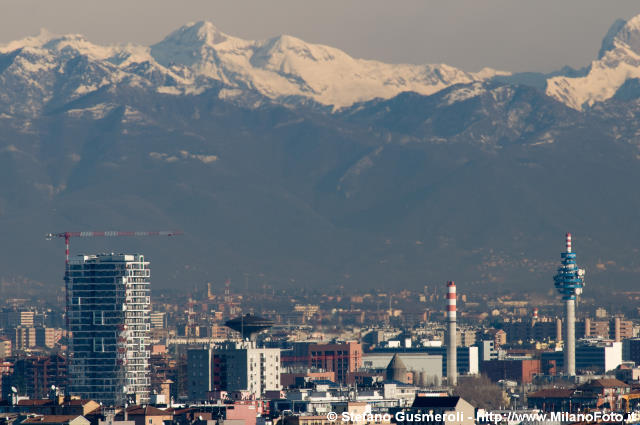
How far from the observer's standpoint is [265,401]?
16375 centimetres

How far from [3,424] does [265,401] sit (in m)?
47.0

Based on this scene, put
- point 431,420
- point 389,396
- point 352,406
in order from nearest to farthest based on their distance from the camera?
point 431,420, point 352,406, point 389,396

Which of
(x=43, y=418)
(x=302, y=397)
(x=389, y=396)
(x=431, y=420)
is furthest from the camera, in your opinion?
(x=389, y=396)

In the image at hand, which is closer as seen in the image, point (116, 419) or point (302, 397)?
point (116, 419)

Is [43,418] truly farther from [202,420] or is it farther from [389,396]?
[389,396]

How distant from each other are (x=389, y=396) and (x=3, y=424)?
206 ft

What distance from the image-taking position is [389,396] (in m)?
177

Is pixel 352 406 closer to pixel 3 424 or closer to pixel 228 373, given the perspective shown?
pixel 3 424

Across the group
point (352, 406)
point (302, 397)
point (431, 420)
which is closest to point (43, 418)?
point (431, 420)

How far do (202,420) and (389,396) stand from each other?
2151 inches

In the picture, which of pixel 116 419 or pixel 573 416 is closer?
pixel 116 419

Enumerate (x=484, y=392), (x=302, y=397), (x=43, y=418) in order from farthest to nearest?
(x=484, y=392) → (x=302, y=397) → (x=43, y=418)

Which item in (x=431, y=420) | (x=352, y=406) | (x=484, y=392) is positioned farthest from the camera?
(x=484, y=392)

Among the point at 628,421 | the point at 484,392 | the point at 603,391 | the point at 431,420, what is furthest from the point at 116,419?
the point at 484,392
